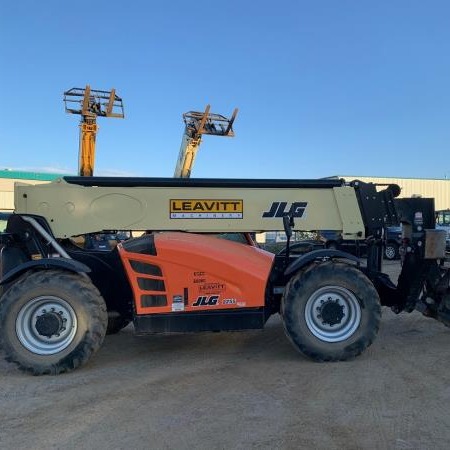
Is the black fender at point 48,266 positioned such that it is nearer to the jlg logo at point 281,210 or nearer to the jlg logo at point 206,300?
the jlg logo at point 206,300

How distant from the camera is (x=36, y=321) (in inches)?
237

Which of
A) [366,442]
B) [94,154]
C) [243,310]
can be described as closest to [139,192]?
[243,310]

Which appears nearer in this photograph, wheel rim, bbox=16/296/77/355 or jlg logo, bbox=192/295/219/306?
wheel rim, bbox=16/296/77/355

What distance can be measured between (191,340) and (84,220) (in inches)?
91.5

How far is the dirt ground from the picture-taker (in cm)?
409

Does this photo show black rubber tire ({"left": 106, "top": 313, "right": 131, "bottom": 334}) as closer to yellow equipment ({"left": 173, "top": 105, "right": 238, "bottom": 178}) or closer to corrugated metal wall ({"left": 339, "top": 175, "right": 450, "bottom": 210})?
yellow equipment ({"left": 173, "top": 105, "right": 238, "bottom": 178})

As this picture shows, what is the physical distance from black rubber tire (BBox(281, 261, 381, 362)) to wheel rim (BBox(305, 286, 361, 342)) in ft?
0.04

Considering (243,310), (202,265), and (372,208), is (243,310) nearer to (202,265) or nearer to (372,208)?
(202,265)

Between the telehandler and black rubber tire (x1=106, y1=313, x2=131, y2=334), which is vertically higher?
the telehandler

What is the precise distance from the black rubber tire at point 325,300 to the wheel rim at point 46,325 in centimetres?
247

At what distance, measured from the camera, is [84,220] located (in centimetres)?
658

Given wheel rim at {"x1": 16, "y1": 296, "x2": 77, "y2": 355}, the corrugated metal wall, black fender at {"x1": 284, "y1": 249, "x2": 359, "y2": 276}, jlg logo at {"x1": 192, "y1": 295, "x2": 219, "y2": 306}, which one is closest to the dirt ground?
wheel rim at {"x1": 16, "y1": 296, "x2": 77, "y2": 355}

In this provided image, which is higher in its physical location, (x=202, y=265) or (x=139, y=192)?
(x=139, y=192)

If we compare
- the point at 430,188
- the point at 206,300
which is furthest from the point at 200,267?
the point at 430,188
